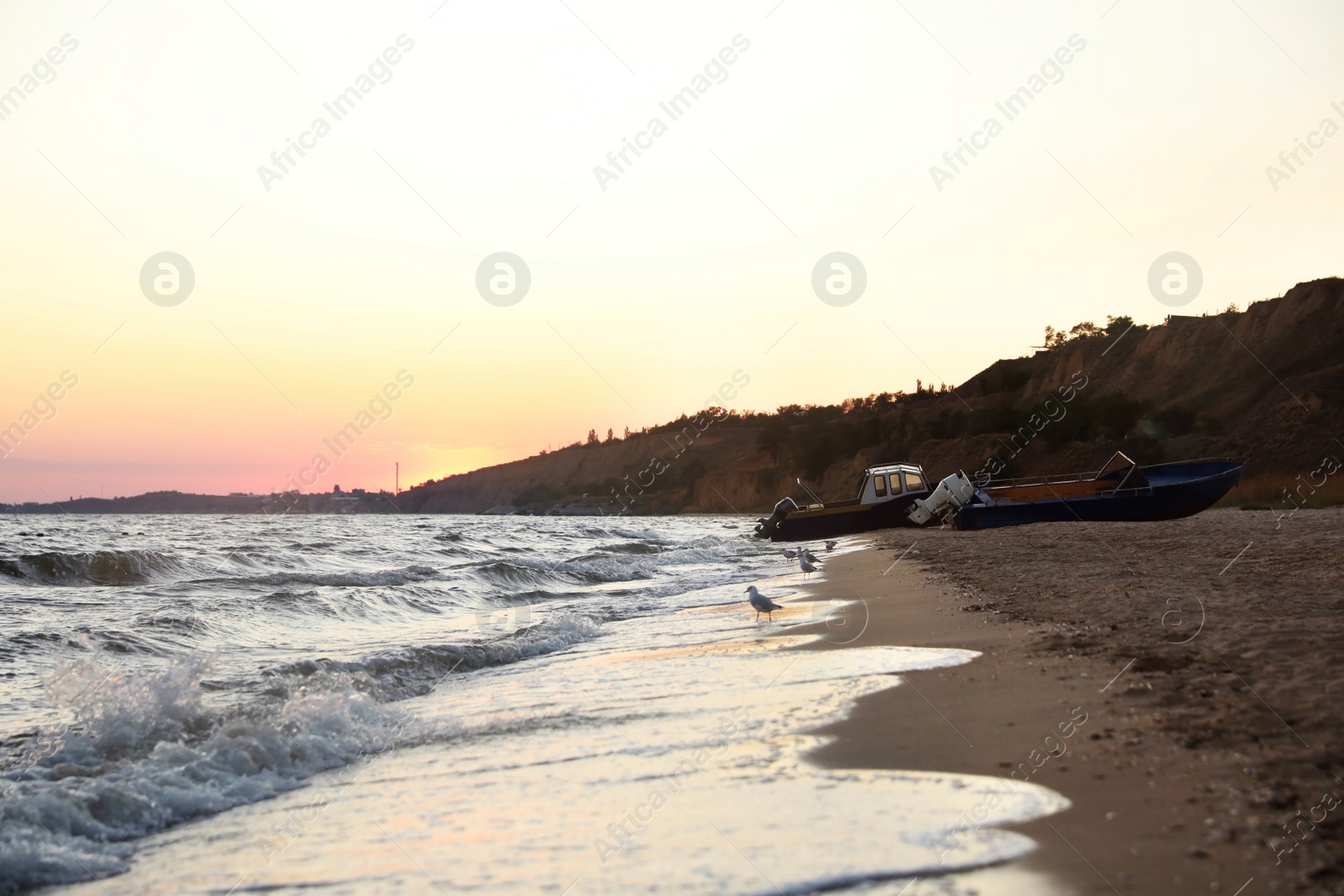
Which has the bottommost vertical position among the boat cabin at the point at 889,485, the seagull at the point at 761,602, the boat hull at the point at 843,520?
the boat hull at the point at 843,520

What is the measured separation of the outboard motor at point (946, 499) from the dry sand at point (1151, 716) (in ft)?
53.7

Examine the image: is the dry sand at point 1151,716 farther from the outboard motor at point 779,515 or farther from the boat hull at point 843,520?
the outboard motor at point 779,515

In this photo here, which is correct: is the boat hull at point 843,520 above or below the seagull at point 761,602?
below

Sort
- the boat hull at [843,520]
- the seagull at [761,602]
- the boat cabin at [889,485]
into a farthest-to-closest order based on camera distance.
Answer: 1. the boat cabin at [889,485]
2. the boat hull at [843,520]
3. the seagull at [761,602]

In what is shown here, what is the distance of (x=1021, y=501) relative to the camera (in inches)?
1028

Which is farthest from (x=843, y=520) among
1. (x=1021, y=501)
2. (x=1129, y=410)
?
(x=1129, y=410)

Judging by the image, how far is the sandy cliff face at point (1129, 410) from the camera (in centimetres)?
4550

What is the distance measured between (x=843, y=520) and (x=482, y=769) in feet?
90.4

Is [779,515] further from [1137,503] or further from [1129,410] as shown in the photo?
[1129,410]

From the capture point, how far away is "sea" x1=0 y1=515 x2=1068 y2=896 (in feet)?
11.1

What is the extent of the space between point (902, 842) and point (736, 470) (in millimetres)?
103402

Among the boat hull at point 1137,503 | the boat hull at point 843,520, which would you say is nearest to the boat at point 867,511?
the boat hull at point 843,520

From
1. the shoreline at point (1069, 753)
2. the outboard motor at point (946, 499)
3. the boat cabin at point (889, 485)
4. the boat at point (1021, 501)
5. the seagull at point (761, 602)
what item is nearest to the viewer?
the shoreline at point (1069, 753)

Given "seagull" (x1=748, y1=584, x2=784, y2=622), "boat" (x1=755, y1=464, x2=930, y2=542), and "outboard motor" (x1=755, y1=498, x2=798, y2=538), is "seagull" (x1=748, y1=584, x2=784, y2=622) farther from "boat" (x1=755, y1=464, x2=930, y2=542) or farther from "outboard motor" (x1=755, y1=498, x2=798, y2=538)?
"outboard motor" (x1=755, y1=498, x2=798, y2=538)
